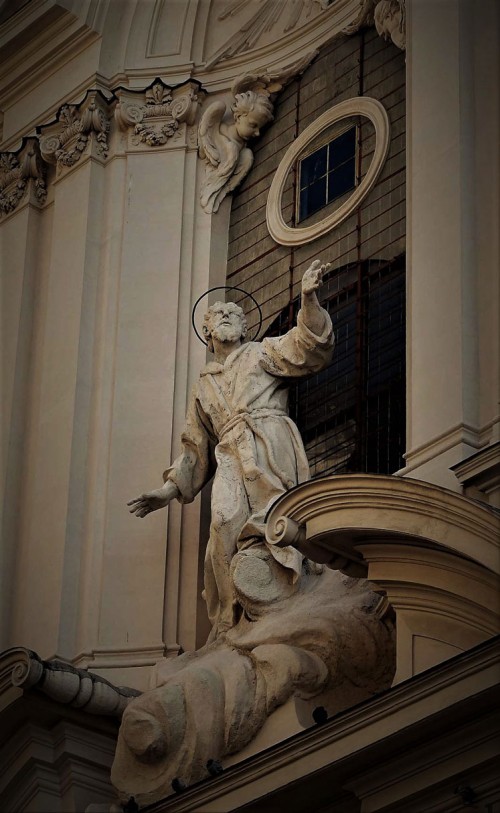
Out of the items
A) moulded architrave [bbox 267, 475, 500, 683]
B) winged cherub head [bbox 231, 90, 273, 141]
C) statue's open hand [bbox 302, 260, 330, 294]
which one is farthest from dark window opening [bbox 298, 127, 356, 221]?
moulded architrave [bbox 267, 475, 500, 683]

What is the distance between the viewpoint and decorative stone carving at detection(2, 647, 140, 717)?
1105cm

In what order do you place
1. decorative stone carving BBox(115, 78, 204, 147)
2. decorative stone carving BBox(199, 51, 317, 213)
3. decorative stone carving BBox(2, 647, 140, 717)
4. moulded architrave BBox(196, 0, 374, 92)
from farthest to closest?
decorative stone carving BBox(115, 78, 204, 147) → decorative stone carving BBox(199, 51, 317, 213) → moulded architrave BBox(196, 0, 374, 92) → decorative stone carving BBox(2, 647, 140, 717)

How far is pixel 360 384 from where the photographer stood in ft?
39.2

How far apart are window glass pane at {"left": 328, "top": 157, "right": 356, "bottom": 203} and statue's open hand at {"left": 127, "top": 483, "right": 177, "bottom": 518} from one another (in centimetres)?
232

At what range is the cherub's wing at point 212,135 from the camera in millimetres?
13711

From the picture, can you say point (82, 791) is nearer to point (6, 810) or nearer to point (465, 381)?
point (6, 810)

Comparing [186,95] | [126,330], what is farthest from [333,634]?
[186,95]

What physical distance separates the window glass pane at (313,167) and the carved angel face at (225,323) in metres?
1.33

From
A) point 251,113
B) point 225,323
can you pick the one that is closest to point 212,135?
point 251,113

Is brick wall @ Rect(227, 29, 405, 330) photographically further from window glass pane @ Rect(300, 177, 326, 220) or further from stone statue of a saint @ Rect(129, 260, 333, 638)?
stone statue of a saint @ Rect(129, 260, 333, 638)

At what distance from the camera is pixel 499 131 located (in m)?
10.9

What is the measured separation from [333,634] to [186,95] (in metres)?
4.81

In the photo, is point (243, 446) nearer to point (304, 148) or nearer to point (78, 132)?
point (304, 148)

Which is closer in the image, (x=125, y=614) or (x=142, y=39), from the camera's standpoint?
(x=125, y=614)
